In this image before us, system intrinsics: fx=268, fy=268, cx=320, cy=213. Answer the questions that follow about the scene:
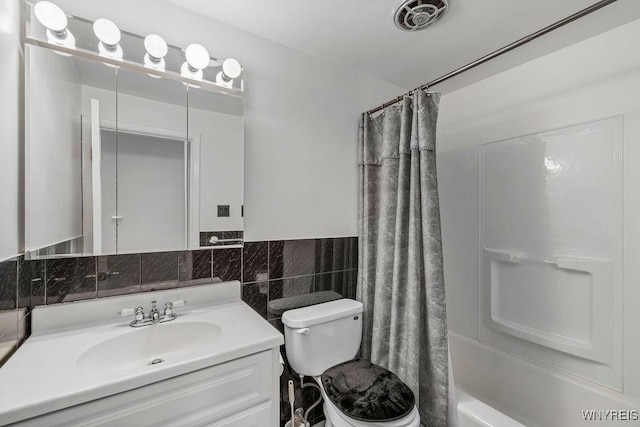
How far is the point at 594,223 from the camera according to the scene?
4.62 feet

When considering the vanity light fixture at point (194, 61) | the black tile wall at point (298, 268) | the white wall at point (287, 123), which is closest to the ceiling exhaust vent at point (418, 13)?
the white wall at point (287, 123)

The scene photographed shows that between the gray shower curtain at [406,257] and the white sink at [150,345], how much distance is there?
94cm

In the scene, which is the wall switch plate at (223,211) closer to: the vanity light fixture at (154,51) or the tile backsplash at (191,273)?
the tile backsplash at (191,273)

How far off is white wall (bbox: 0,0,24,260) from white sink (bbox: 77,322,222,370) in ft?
1.44

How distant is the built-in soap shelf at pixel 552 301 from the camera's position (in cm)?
138

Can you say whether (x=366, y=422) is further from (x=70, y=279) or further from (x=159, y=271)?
(x=70, y=279)

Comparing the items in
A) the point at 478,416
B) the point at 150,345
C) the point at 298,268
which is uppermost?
the point at 298,268

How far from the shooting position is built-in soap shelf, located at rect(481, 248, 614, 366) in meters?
1.38

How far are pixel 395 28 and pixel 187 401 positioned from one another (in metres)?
1.85

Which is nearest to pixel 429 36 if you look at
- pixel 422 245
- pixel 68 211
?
pixel 422 245

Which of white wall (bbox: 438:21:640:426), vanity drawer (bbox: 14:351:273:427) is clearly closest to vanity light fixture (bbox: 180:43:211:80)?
vanity drawer (bbox: 14:351:273:427)

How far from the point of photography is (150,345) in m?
1.09

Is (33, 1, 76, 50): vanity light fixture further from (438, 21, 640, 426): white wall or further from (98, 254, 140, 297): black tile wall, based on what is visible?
(438, 21, 640, 426): white wall

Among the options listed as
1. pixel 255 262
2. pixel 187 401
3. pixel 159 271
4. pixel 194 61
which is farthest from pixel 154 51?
pixel 187 401
